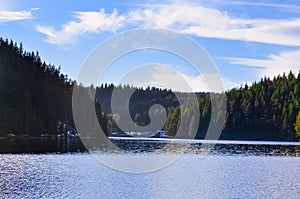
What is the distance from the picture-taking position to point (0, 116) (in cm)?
13275

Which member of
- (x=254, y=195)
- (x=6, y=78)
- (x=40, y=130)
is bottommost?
(x=254, y=195)

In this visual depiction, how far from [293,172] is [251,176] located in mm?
7366

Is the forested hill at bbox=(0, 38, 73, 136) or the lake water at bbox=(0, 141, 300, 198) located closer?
the lake water at bbox=(0, 141, 300, 198)

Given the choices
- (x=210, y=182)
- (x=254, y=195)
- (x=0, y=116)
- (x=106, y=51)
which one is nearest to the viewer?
(x=254, y=195)

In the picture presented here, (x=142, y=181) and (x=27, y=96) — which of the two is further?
(x=27, y=96)

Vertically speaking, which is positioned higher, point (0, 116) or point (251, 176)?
point (0, 116)

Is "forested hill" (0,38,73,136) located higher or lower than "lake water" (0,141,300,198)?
higher

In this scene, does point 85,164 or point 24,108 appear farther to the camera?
point 24,108

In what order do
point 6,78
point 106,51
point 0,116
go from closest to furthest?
point 106,51, point 0,116, point 6,78

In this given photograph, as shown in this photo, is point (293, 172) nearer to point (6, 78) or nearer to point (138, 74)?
point (138, 74)

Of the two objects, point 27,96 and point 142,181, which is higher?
point 27,96

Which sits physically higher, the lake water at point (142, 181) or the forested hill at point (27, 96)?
the forested hill at point (27, 96)

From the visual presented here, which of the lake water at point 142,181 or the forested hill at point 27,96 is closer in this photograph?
the lake water at point 142,181

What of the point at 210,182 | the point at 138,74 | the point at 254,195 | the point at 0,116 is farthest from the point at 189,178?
the point at 0,116
